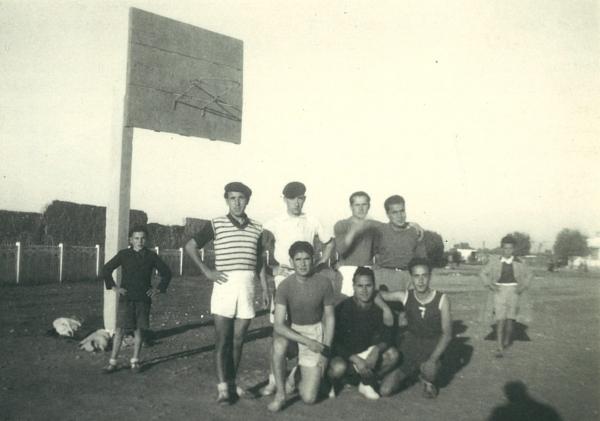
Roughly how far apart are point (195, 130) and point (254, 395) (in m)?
4.85

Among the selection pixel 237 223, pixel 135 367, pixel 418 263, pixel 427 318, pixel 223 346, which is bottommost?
pixel 135 367

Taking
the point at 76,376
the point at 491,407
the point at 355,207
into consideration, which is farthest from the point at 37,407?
the point at 491,407

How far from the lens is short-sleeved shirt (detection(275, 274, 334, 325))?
5207mm

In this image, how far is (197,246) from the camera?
5.41 meters

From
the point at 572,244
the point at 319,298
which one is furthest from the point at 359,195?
the point at 572,244

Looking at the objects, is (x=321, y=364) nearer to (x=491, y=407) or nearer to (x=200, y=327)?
(x=491, y=407)

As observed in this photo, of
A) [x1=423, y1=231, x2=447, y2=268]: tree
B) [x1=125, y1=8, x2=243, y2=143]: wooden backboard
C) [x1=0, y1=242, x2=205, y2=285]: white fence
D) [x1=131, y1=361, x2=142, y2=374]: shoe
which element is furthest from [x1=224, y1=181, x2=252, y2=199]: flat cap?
[x1=423, y1=231, x2=447, y2=268]: tree

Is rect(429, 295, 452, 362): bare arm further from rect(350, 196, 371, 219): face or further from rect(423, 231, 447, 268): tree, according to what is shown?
rect(423, 231, 447, 268): tree

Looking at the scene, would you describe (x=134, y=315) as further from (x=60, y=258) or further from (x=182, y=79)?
(x=60, y=258)

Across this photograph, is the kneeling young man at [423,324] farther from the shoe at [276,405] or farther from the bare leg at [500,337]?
the bare leg at [500,337]

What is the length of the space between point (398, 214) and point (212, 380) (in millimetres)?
2534

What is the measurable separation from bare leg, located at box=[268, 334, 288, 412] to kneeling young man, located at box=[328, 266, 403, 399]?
579 millimetres

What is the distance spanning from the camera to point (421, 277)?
571cm

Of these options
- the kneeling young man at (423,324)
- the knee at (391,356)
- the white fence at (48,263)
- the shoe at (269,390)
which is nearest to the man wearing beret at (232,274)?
the shoe at (269,390)
